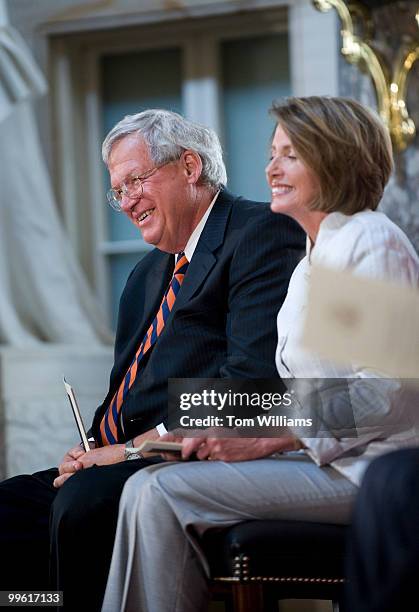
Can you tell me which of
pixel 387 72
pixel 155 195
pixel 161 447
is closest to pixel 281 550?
pixel 161 447

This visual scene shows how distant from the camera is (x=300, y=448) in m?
2.40

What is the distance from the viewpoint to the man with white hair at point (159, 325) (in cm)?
252

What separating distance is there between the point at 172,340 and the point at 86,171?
2653mm

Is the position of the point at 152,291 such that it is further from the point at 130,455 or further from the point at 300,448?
the point at 300,448

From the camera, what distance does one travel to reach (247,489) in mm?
2328

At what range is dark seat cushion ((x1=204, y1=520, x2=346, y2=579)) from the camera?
2.32 m

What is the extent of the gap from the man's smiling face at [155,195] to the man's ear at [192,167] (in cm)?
1

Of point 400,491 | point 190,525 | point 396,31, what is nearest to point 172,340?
point 190,525

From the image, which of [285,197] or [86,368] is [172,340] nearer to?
[285,197]

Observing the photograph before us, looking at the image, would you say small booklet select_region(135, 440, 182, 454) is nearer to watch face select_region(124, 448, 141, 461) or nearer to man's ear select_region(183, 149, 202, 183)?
watch face select_region(124, 448, 141, 461)

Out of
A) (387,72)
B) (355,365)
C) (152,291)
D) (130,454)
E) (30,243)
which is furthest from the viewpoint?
(30,243)

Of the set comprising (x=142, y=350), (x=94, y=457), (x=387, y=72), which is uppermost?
(x=387, y=72)

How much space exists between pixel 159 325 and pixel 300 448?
2.16ft

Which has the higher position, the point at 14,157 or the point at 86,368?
the point at 14,157
